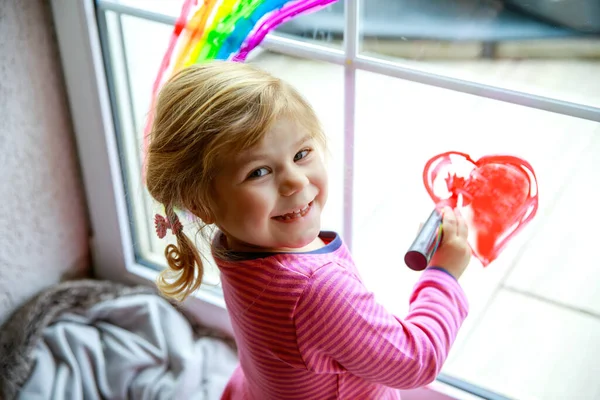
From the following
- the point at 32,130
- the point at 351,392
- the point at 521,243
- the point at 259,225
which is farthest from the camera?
the point at 32,130

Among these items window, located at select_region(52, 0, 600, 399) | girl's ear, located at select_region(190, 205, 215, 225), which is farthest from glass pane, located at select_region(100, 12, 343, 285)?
girl's ear, located at select_region(190, 205, 215, 225)

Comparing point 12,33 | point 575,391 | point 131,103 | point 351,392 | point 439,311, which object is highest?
point 12,33

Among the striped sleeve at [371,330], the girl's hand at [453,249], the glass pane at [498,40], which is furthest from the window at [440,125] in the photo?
the striped sleeve at [371,330]

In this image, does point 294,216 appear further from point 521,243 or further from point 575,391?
point 575,391

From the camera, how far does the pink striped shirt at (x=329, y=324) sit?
81 centimetres

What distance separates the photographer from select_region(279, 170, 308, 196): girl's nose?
78cm

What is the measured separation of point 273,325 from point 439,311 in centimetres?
20

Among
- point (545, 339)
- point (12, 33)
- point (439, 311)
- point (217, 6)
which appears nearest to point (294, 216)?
point (439, 311)

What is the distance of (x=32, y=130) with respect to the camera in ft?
4.13

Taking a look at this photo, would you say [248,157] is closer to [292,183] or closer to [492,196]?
[292,183]

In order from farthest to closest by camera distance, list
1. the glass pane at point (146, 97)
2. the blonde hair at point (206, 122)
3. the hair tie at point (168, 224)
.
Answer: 1. the glass pane at point (146, 97)
2. the hair tie at point (168, 224)
3. the blonde hair at point (206, 122)

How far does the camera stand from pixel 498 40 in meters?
0.89

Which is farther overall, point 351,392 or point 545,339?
point 545,339

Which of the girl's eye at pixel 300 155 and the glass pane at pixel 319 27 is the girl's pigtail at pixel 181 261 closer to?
the girl's eye at pixel 300 155
